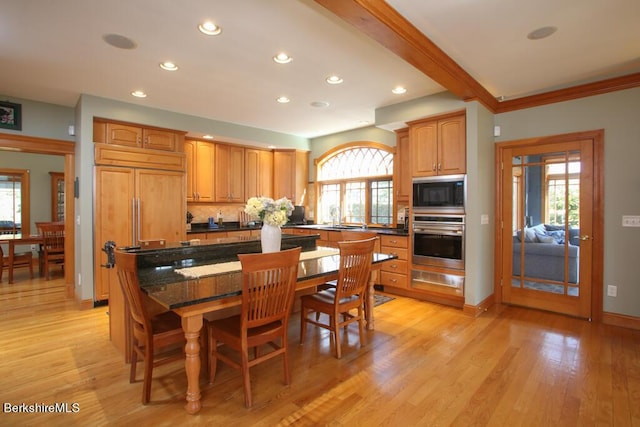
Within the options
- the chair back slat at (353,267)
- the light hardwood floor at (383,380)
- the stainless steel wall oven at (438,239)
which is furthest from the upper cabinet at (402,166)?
the chair back slat at (353,267)

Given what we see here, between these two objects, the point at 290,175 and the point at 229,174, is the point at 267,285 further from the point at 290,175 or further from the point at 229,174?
the point at 290,175

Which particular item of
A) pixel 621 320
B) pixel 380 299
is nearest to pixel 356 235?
pixel 380 299

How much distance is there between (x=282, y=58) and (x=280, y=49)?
0.54 feet

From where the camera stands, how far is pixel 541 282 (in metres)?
3.88

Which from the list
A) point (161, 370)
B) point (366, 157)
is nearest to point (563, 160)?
point (366, 157)

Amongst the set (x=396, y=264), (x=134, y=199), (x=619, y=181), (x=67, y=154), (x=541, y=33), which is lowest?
(x=396, y=264)

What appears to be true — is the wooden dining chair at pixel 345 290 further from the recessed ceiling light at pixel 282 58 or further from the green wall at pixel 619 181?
the green wall at pixel 619 181

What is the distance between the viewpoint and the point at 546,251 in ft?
12.6

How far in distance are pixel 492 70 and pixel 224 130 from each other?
3.81m

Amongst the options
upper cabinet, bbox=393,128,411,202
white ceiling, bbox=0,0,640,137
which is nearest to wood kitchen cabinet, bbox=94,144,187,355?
white ceiling, bbox=0,0,640,137

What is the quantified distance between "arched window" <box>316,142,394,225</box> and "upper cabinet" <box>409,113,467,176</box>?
3.28ft

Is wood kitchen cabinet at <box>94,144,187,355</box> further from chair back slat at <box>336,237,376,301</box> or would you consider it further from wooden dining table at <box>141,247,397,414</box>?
chair back slat at <box>336,237,376,301</box>

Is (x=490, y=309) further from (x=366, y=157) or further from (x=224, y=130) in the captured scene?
(x=224, y=130)

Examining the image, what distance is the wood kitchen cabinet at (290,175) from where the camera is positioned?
624 cm
